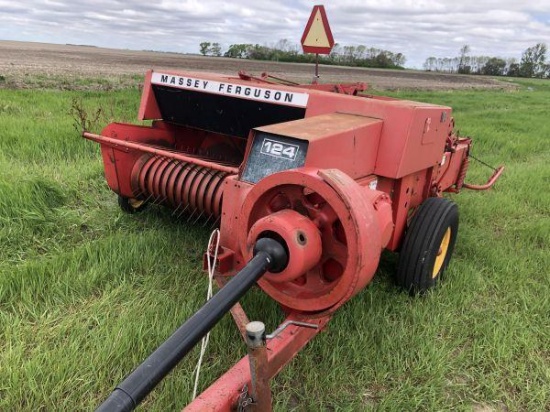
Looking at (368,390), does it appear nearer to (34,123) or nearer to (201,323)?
(201,323)

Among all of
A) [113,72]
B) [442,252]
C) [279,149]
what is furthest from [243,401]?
[113,72]

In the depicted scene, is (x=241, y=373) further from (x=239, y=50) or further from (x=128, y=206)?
(x=239, y=50)

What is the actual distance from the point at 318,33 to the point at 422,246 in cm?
226

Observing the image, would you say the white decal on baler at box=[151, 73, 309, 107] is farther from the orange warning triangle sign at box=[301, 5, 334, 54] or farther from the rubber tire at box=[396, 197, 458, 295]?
the orange warning triangle sign at box=[301, 5, 334, 54]

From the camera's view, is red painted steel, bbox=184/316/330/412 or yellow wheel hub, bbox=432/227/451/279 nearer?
red painted steel, bbox=184/316/330/412

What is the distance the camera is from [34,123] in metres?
5.95

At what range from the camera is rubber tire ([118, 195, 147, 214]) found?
12.1 ft

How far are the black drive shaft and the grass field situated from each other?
2.67 feet

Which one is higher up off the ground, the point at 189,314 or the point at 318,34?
the point at 318,34

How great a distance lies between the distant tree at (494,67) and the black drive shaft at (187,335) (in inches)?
2947

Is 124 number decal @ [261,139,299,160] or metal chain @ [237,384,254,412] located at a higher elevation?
124 number decal @ [261,139,299,160]

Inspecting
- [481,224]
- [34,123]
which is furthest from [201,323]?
[34,123]

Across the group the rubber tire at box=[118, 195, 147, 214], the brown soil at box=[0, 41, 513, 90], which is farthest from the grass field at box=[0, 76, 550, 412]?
the brown soil at box=[0, 41, 513, 90]

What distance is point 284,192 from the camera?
185cm
